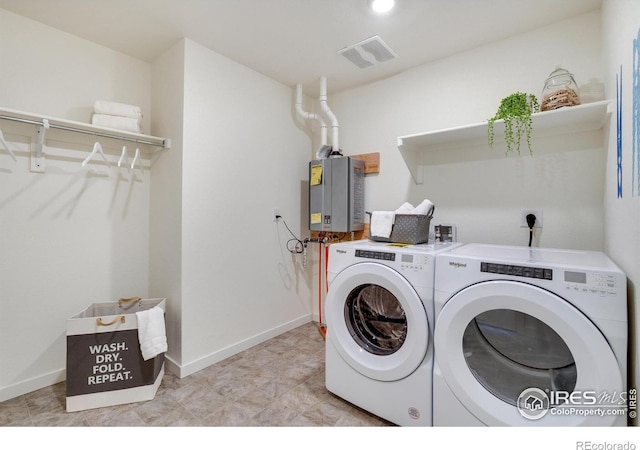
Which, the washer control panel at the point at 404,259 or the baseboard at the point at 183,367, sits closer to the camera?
the washer control panel at the point at 404,259

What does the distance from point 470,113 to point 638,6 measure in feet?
3.63

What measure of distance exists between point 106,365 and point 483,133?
2706 millimetres

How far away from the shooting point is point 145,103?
7.47 ft

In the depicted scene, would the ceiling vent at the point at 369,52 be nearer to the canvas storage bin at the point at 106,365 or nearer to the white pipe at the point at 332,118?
the white pipe at the point at 332,118

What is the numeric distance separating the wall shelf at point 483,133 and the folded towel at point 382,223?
0.52 m

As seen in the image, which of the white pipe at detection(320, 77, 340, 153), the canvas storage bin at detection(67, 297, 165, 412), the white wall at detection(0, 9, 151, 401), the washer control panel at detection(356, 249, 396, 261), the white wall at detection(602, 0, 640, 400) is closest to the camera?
the white wall at detection(602, 0, 640, 400)

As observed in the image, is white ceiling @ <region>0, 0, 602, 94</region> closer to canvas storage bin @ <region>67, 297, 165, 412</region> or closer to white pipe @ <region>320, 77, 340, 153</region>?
white pipe @ <region>320, 77, 340, 153</region>

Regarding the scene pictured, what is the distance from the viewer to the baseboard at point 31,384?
168cm

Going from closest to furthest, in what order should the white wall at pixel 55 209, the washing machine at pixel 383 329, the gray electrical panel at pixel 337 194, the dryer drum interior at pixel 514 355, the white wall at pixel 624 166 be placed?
the white wall at pixel 624 166 < the dryer drum interior at pixel 514 355 < the washing machine at pixel 383 329 < the white wall at pixel 55 209 < the gray electrical panel at pixel 337 194

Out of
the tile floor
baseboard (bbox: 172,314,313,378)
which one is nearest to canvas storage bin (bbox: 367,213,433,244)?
the tile floor

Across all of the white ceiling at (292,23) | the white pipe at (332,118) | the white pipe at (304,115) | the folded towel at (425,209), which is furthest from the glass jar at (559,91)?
the white pipe at (304,115)

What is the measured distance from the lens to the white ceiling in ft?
5.48

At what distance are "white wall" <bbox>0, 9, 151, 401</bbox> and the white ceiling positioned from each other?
21 cm
